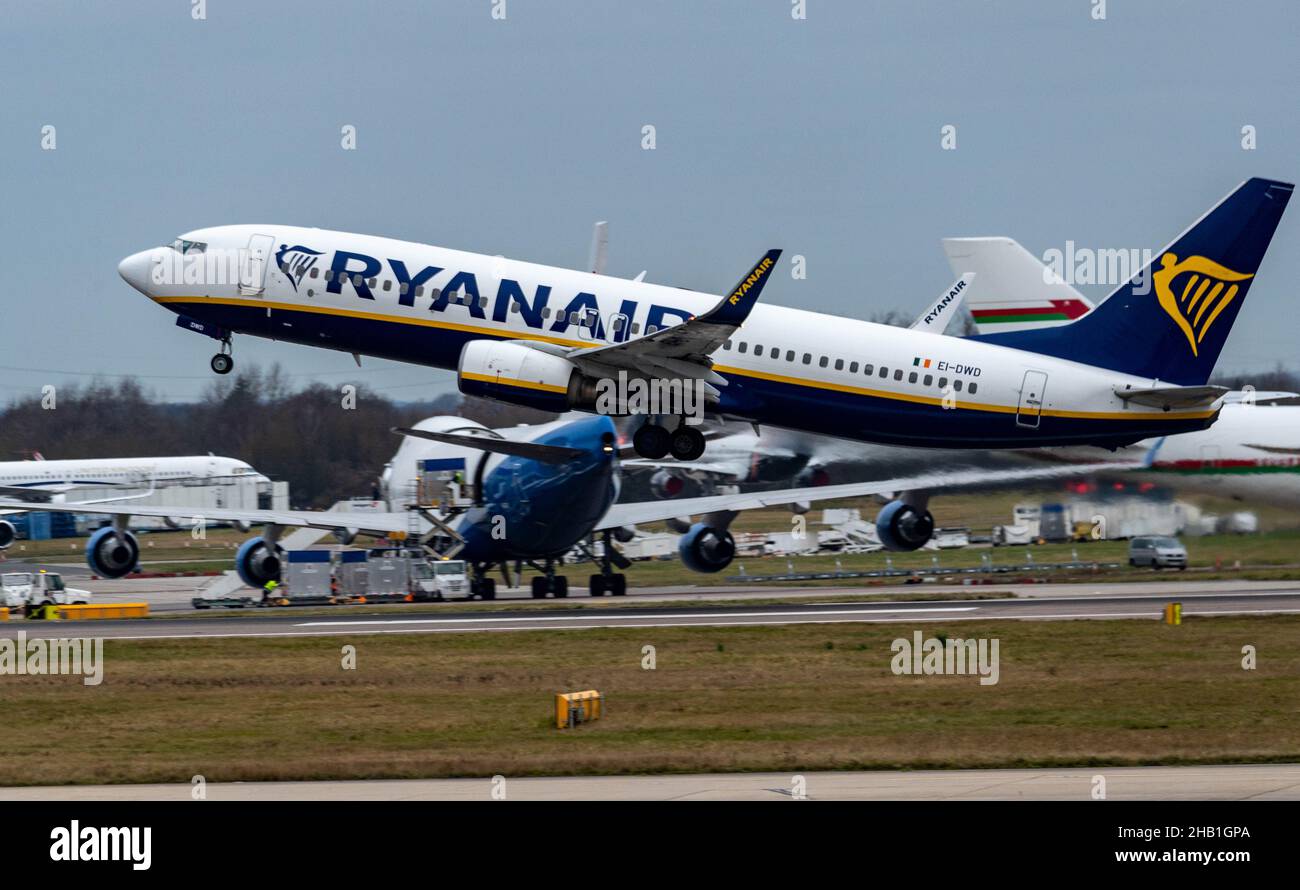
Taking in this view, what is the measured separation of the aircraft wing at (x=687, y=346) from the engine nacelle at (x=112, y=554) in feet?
96.9

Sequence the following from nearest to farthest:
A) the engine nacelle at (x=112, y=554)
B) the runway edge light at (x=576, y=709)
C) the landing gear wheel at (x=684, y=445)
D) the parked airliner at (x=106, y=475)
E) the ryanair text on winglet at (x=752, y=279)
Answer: the runway edge light at (x=576, y=709)
the ryanair text on winglet at (x=752, y=279)
the landing gear wheel at (x=684, y=445)
the engine nacelle at (x=112, y=554)
the parked airliner at (x=106, y=475)

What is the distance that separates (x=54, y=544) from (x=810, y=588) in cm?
6049

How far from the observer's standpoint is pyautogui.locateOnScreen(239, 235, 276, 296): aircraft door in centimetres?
4825

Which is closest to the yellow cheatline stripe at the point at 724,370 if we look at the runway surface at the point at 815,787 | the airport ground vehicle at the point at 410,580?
the airport ground vehicle at the point at 410,580

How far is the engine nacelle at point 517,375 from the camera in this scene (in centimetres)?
4550

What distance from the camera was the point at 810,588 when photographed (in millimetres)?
64125

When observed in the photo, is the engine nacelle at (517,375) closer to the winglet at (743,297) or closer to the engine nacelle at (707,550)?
the winglet at (743,297)

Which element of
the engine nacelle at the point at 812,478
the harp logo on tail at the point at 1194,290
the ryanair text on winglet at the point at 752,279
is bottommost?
the engine nacelle at the point at 812,478

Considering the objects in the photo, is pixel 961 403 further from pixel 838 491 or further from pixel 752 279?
pixel 838 491

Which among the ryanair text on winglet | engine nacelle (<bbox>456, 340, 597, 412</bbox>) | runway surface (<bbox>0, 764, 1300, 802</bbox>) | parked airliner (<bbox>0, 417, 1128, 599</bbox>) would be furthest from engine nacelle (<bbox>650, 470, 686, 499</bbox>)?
runway surface (<bbox>0, 764, 1300, 802</bbox>)

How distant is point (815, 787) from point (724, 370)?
26845mm

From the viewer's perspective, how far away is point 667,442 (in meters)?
48.5

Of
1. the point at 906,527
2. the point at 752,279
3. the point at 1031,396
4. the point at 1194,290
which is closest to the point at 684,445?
the point at 752,279
